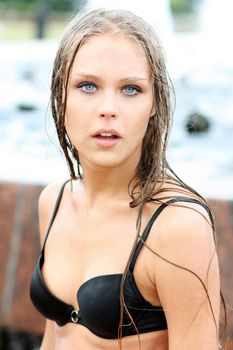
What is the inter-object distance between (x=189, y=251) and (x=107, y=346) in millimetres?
417

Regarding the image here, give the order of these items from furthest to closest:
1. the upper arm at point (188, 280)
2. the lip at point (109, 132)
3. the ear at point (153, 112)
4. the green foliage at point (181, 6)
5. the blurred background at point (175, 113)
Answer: the green foliage at point (181, 6) < the blurred background at point (175, 113) < the ear at point (153, 112) < the lip at point (109, 132) < the upper arm at point (188, 280)

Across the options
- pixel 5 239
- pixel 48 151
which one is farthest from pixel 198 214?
pixel 48 151

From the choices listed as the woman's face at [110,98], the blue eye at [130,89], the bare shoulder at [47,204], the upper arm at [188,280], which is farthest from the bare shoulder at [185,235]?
the bare shoulder at [47,204]

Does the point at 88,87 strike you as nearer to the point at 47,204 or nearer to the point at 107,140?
the point at 107,140

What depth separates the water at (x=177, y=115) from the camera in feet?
15.5

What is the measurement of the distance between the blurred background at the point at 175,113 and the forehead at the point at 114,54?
64cm

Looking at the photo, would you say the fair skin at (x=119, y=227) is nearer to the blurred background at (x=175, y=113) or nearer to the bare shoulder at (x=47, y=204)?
the bare shoulder at (x=47, y=204)

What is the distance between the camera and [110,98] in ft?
7.89

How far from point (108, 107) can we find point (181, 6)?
22734mm

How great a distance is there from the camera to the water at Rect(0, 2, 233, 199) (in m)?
4.74

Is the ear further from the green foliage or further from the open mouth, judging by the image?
the green foliage

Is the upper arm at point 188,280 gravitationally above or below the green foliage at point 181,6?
below

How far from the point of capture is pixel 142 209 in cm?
248

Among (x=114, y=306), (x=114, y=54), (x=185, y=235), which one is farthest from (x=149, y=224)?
(x=114, y=54)
